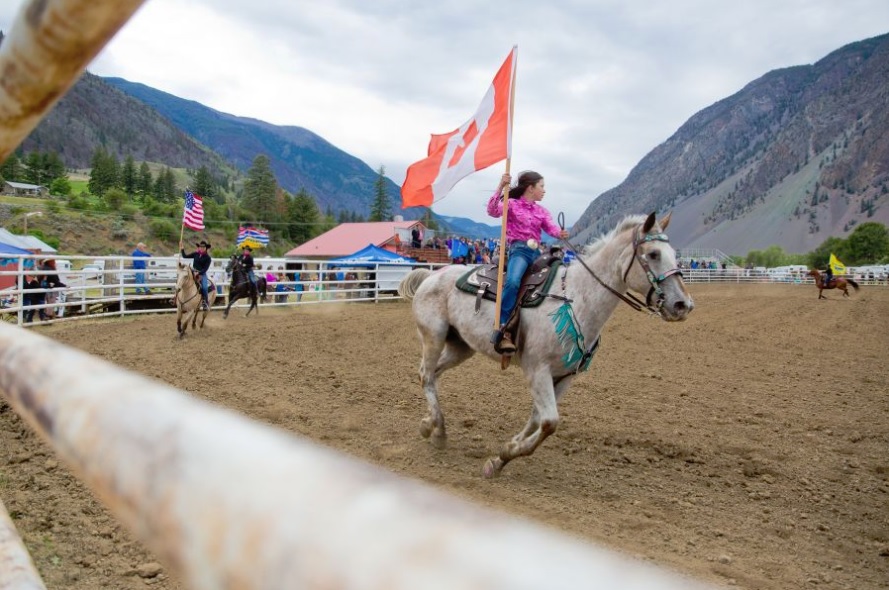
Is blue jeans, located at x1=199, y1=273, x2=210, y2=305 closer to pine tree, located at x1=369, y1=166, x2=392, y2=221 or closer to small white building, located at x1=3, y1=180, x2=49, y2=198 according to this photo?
pine tree, located at x1=369, y1=166, x2=392, y2=221

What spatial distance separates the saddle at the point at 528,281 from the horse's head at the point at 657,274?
0.71 m

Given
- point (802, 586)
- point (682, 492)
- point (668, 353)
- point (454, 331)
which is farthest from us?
point (668, 353)

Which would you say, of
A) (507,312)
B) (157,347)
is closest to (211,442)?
(507,312)

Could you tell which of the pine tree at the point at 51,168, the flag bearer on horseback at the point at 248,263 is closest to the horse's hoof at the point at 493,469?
the flag bearer on horseback at the point at 248,263

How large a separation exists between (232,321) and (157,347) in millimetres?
4940

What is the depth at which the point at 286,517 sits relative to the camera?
33 cm

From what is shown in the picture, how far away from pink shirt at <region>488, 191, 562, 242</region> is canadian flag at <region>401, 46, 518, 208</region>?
1.57ft

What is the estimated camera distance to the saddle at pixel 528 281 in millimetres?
5344

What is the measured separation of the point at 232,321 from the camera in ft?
50.7

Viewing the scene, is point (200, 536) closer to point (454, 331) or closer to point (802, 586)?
point (802, 586)

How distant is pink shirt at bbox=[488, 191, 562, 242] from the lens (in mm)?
5633

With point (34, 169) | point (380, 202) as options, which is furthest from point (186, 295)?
point (34, 169)

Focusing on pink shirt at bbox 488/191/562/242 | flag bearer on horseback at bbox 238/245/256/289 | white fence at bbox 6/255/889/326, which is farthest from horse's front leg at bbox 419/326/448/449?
flag bearer on horseback at bbox 238/245/256/289

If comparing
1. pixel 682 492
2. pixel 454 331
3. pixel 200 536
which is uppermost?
pixel 200 536
